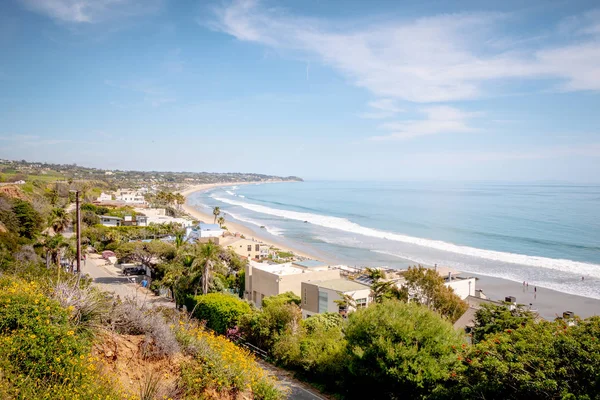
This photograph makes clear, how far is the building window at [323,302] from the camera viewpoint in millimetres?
24453

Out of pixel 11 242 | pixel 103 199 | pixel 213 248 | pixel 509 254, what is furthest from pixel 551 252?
pixel 103 199

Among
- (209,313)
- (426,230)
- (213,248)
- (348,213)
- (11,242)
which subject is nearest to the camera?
(209,313)

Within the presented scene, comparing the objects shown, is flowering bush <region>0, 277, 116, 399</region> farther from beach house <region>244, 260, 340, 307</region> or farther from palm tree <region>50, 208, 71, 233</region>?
palm tree <region>50, 208, 71, 233</region>

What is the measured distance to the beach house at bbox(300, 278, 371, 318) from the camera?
23875mm

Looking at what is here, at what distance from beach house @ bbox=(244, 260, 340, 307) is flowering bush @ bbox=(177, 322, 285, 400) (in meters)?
18.6

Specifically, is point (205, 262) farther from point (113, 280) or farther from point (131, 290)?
point (113, 280)

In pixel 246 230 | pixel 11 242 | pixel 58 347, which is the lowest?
pixel 246 230

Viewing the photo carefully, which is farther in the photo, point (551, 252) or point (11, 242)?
point (551, 252)

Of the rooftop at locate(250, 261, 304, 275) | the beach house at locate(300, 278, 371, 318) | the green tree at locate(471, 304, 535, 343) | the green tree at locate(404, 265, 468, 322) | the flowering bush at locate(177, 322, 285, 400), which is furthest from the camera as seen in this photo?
the rooftop at locate(250, 261, 304, 275)

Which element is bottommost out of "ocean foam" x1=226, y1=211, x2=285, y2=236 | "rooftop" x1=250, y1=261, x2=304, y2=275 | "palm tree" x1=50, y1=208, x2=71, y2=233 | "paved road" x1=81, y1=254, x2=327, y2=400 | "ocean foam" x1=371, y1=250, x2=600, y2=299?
"ocean foam" x1=226, y1=211, x2=285, y2=236

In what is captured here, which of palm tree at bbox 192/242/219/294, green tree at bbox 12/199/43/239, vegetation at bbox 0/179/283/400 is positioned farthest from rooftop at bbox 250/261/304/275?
green tree at bbox 12/199/43/239

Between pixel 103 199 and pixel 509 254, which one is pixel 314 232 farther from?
pixel 103 199

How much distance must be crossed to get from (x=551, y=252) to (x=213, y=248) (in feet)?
142

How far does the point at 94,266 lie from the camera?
39.4 m
